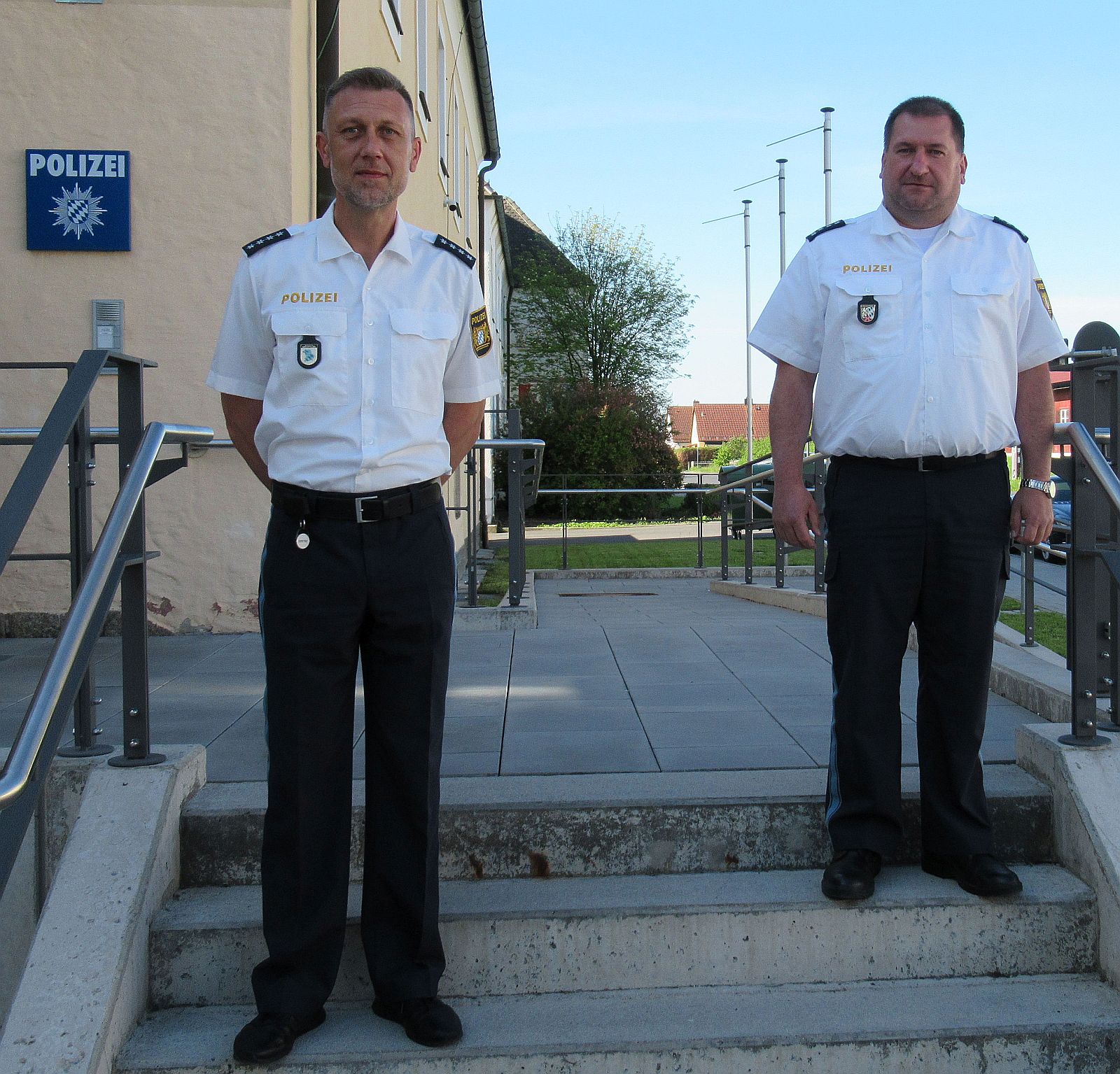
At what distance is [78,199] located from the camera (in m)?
5.97

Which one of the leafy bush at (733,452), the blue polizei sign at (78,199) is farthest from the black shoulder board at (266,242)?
the leafy bush at (733,452)

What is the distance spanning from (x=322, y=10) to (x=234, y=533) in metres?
3.01

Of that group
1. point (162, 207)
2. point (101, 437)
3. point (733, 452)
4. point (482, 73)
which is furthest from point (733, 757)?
point (733, 452)

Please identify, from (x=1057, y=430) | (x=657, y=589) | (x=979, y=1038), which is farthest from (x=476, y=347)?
(x=657, y=589)

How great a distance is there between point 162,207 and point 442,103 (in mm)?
8728

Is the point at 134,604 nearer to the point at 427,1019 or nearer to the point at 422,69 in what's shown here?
the point at 427,1019

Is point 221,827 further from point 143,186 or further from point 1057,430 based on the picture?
point 143,186

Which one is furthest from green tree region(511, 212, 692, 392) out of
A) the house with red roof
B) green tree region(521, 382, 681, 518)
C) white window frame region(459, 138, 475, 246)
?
the house with red roof

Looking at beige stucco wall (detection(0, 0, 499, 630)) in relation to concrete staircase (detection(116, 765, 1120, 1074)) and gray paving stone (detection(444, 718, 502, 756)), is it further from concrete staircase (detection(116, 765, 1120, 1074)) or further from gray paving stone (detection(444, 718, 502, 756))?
concrete staircase (detection(116, 765, 1120, 1074))

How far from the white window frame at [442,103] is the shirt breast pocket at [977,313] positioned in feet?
37.4

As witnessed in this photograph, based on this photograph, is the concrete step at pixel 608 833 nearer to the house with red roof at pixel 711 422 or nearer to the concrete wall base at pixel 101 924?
the concrete wall base at pixel 101 924

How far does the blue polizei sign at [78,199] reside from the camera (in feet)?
19.3

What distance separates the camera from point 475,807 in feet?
9.62

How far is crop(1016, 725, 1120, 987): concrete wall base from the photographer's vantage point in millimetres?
2701
